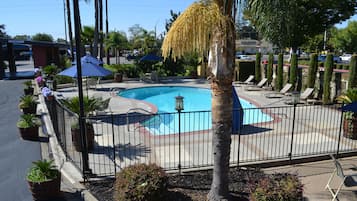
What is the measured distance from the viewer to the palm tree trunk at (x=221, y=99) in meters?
4.61

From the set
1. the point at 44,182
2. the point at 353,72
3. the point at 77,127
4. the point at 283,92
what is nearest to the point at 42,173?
the point at 44,182

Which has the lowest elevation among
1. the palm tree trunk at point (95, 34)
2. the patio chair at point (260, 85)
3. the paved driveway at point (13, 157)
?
the paved driveway at point (13, 157)

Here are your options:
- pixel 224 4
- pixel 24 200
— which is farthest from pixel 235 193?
pixel 24 200

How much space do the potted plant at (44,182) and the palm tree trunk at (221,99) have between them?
124 inches

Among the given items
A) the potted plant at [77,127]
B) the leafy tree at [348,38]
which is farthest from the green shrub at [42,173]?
the leafy tree at [348,38]

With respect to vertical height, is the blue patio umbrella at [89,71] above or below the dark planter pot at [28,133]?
above

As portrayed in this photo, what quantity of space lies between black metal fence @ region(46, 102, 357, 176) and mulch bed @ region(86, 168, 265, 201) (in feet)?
1.41

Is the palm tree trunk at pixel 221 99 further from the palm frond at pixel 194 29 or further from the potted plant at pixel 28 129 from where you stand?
the potted plant at pixel 28 129

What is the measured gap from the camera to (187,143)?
9312mm

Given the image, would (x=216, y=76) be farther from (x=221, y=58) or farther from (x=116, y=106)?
(x=116, y=106)

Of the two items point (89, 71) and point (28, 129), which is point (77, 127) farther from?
point (89, 71)

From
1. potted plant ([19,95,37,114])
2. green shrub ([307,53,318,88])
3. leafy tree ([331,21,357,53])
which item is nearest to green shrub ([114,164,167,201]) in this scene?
potted plant ([19,95,37,114])

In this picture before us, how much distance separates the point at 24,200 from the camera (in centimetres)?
576

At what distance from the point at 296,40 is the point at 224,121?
28.3 metres
